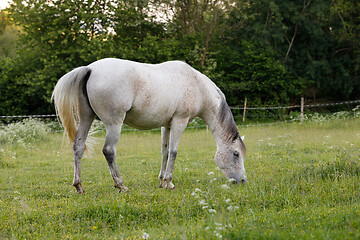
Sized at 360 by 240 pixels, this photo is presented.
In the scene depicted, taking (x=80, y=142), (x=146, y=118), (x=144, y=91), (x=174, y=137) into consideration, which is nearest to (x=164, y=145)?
(x=174, y=137)

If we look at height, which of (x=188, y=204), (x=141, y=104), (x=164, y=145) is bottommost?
(x=188, y=204)

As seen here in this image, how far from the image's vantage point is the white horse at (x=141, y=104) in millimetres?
4891

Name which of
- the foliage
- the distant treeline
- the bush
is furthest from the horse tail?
the foliage

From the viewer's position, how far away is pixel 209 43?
81.3 ft

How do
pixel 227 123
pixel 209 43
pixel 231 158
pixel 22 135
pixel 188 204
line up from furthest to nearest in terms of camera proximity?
pixel 209 43, pixel 22 135, pixel 227 123, pixel 231 158, pixel 188 204

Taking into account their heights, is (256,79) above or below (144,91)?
above

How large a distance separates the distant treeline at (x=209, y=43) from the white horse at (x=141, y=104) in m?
14.2

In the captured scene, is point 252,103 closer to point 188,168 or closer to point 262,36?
point 262,36

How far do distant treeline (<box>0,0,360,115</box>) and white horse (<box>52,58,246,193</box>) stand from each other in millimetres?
14192

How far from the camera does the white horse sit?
4.89 metres

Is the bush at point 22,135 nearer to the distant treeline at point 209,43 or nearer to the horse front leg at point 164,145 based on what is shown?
the distant treeline at point 209,43

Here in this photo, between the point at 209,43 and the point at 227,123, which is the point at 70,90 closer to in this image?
the point at 227,123

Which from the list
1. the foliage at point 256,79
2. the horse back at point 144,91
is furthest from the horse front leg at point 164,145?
the foliage at point 256,79

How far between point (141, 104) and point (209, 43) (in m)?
20.6
